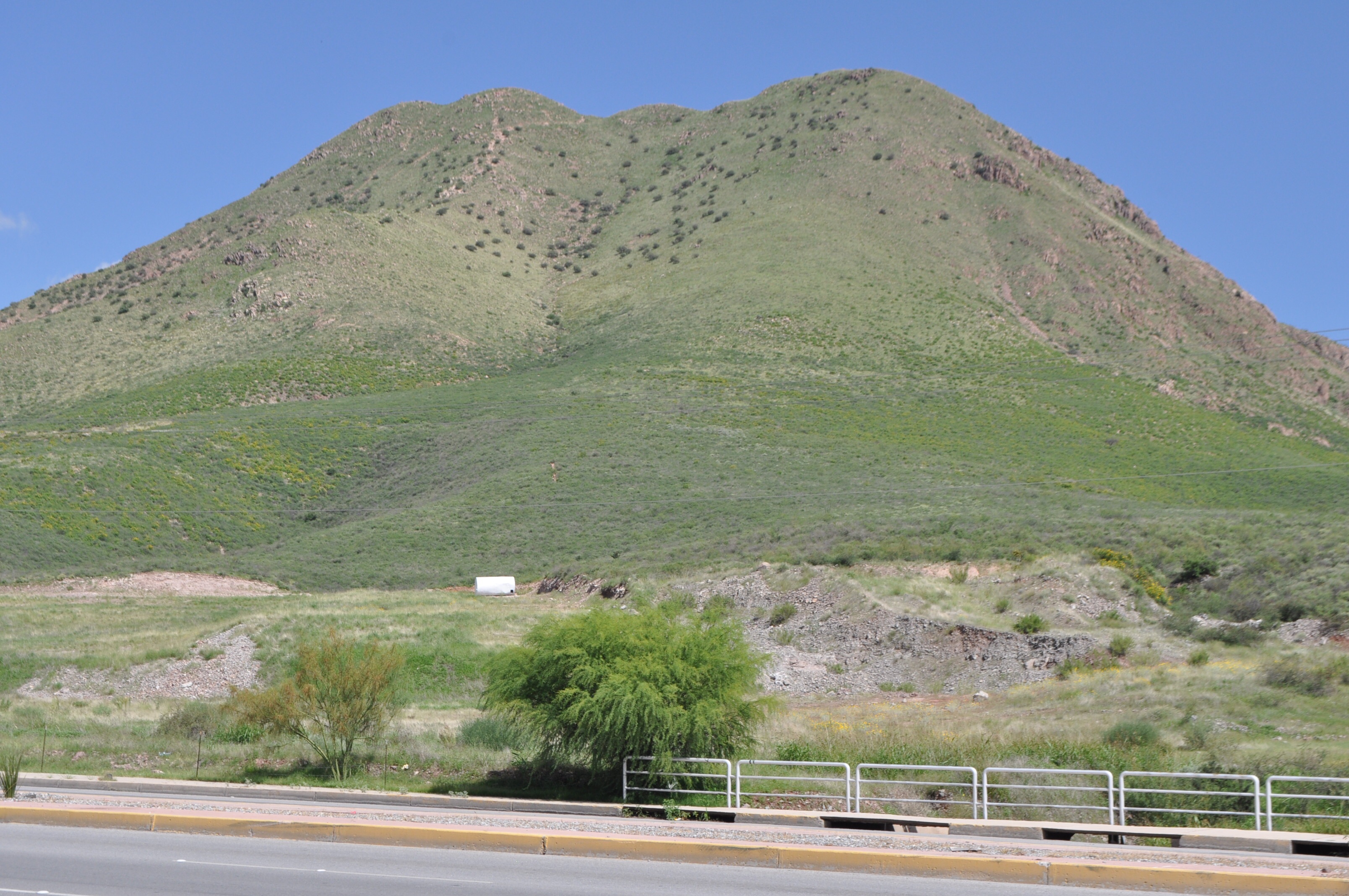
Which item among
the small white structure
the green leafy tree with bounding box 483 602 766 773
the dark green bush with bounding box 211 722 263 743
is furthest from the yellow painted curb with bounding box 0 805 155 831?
the small white structure

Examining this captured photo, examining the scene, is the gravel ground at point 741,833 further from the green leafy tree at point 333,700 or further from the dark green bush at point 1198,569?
the dark green bush at point 1198,569

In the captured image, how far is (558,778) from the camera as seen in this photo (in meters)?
20.7

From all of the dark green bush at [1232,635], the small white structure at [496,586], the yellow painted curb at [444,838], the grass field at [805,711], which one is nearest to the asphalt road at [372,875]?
the yellow painted curb at [444,838]

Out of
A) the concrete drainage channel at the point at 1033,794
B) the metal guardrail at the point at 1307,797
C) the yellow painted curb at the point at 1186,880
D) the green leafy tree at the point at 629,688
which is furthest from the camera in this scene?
the green leafy tree at the point at 629,688

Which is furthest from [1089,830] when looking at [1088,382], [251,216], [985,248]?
[251,216]

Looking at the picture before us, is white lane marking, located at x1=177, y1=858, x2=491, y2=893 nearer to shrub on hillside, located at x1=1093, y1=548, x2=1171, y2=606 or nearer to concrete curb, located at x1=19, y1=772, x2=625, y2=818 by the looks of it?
concrete curb, located at x1=19, y1=772, x2=625, y2=818

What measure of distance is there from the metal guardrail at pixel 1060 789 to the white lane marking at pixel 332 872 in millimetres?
7305

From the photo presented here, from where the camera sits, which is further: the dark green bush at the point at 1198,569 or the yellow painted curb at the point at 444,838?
the dark green bush at the point at 1198,569

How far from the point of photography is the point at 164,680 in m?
34.1

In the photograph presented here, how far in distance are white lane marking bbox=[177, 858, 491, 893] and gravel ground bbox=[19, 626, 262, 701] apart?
21898 millimetres

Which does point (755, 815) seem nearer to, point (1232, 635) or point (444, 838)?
point (444, 838)

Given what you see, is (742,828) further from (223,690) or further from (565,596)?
(565,596)

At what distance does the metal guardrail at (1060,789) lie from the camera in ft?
47.9

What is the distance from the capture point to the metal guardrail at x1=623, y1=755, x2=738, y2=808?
17484mm
